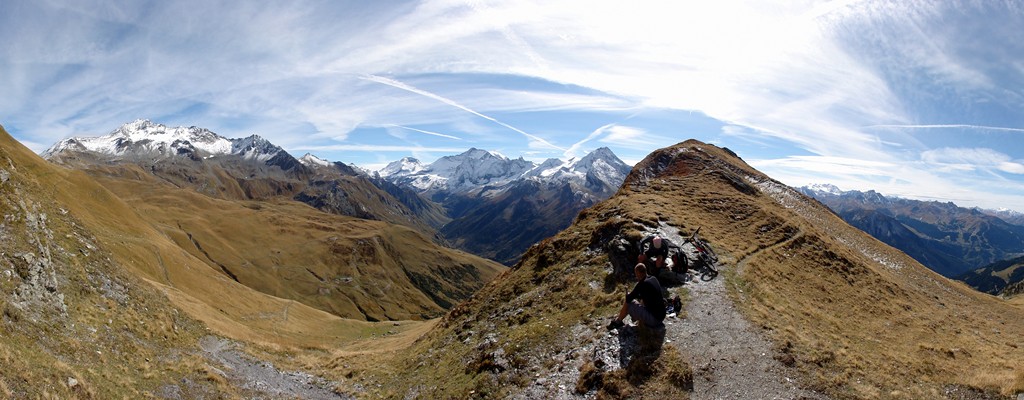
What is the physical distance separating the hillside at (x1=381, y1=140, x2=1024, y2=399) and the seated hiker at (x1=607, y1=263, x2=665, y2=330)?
49.7 inches

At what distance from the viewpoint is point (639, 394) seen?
727 inches

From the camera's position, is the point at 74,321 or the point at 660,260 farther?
the point at 660,260

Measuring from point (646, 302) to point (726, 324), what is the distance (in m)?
5.52

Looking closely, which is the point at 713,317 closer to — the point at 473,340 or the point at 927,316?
the point at 473,340

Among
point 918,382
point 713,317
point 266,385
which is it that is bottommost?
point 266,385

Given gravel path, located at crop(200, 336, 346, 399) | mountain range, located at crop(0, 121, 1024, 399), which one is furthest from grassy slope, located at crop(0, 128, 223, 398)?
gravel path, located at crop(200, 336, 346, 399)

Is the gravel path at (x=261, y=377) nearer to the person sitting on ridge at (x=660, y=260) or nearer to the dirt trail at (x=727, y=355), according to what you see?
the dirt trail at (x=727, y=355)

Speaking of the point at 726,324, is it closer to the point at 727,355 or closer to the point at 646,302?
the point at 727,355

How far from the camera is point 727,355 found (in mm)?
20734

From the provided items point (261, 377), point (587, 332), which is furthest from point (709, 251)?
point (261, 377)

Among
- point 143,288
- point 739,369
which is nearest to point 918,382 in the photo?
point 739,369

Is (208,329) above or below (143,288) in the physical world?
below

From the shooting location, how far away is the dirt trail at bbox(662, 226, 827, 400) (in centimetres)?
1825

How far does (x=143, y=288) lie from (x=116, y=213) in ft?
234
